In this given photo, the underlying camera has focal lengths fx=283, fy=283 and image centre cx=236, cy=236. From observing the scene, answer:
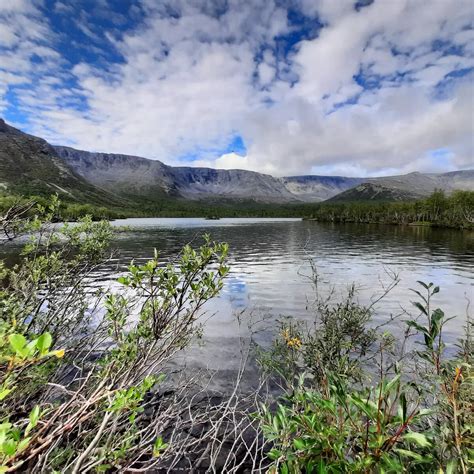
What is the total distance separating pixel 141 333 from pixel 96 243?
505 cm

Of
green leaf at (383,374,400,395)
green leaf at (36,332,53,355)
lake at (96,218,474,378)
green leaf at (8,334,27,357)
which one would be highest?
green leaf at (8,334,27,357)

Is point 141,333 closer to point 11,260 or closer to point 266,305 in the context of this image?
point 266,305

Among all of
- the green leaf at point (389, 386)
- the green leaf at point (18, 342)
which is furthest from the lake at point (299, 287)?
the green leaf at point (18, 342)

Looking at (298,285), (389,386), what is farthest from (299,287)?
(389,386)

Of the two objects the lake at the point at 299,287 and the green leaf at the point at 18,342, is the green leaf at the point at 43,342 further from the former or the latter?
the lake at the point at 299,287

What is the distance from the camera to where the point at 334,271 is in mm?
33438

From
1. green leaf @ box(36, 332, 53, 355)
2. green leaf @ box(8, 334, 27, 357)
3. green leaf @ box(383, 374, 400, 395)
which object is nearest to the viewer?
green leaf @ box(8, 334, 27, 357)

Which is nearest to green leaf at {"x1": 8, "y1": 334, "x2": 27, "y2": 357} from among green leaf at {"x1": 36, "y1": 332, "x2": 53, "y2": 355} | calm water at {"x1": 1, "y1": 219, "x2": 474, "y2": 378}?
green leaf at {"x1": 36, "y1": 332, "x2": 53, "y2": 355}

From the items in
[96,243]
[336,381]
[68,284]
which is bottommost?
[68,284]

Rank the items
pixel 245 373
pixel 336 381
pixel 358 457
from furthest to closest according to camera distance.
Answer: pixel 245 373 → pixel 336 381 → pixel 358 457

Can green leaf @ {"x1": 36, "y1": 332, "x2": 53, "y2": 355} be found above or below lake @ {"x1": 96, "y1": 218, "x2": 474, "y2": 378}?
above

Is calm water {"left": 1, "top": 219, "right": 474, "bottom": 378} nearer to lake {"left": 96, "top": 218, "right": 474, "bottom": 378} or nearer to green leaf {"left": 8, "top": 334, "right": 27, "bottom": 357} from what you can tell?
lake {"left": 96, "top": 218, "right": 474, "bottom": 378}

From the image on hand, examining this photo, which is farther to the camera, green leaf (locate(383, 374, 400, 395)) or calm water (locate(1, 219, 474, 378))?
calm water (locate(1, 219, 474, 378))

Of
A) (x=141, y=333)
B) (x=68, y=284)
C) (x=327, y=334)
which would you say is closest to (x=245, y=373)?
(x=327, y=334)
